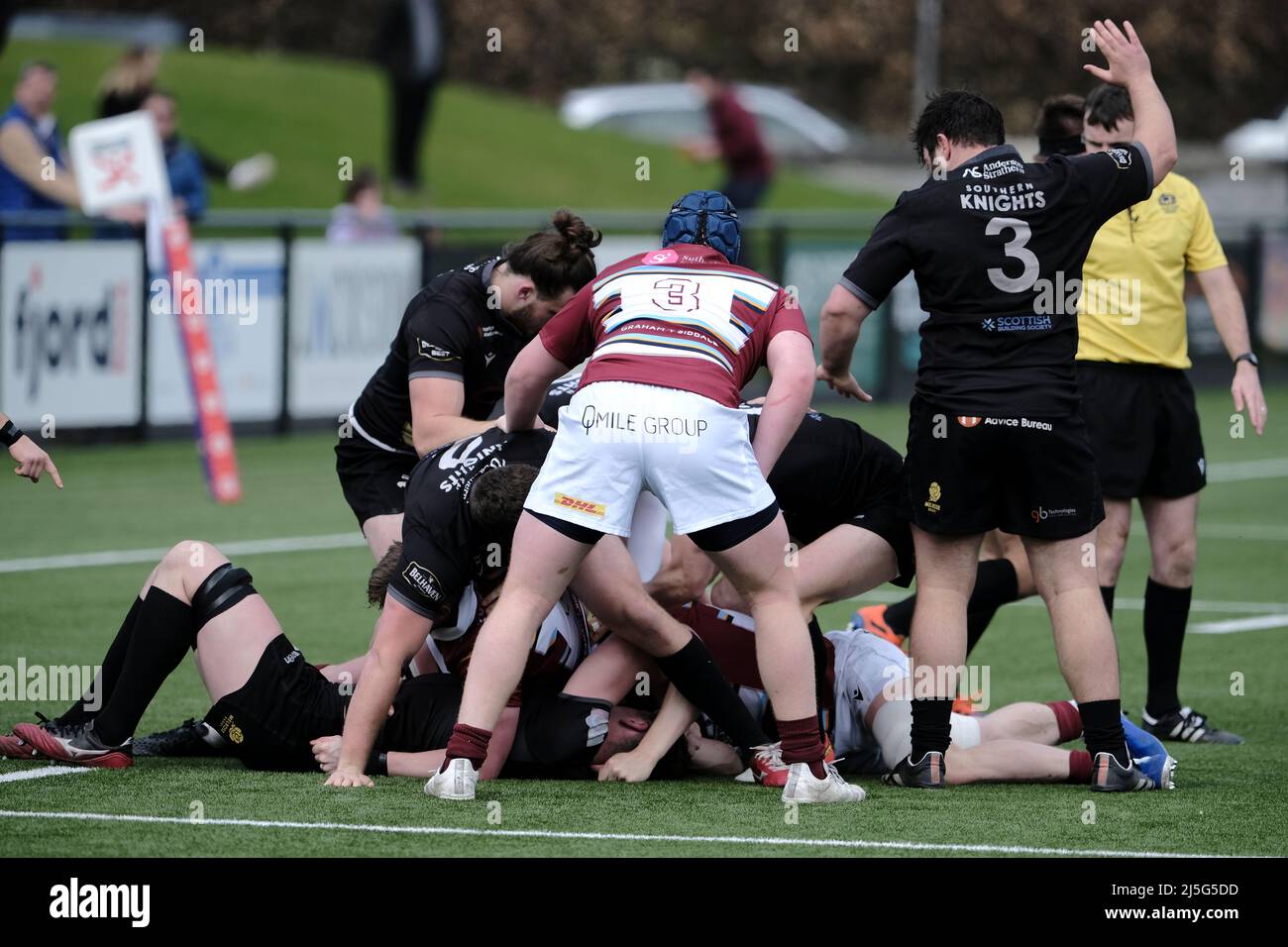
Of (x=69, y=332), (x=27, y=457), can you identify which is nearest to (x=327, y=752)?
(x=27, y=457)

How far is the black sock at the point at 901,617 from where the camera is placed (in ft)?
28.4

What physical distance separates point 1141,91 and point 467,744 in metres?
3.05

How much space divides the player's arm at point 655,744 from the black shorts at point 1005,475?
1.00 meters

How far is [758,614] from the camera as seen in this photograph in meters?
6.55

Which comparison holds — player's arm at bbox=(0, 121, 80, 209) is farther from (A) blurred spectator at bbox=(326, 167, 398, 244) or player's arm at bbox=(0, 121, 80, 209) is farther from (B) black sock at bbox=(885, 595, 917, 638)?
(B) black sock at bbox=(885, 595, 917, 638)

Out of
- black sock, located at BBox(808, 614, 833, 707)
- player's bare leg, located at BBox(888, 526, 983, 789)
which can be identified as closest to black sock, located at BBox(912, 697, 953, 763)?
player's bare leg, located at BBox(888, 526, 983, 789)

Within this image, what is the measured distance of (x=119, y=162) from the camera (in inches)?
587

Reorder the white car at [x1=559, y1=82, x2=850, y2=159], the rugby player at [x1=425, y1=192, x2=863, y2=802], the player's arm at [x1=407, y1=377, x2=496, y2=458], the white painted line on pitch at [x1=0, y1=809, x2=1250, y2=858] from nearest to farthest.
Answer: the white painted line on pitch at [x1=0, y1=809, x2=1250, y2=858], the rugby player at [x1=425, y1=192, x2=863, y2=802], the player's arm at [x1=407, y1=377, x2=496, y2=458], the white car at [x1=559, y1=82, x2=850, y2=159]

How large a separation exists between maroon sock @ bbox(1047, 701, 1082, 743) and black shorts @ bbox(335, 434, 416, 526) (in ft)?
9.07

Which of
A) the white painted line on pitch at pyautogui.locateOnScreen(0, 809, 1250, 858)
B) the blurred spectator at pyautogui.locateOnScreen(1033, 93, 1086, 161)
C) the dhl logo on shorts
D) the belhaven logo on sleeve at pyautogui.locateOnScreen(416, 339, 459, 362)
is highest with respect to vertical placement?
the blurred spectator at pyautogui.locateOnScreen(1033, 93, 1086, 161)

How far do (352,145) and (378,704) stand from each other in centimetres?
2330

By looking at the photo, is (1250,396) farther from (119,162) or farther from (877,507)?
(119,162)

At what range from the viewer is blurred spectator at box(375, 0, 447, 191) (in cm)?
2505

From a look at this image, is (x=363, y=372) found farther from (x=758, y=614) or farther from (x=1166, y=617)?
(x=758, y=614)
